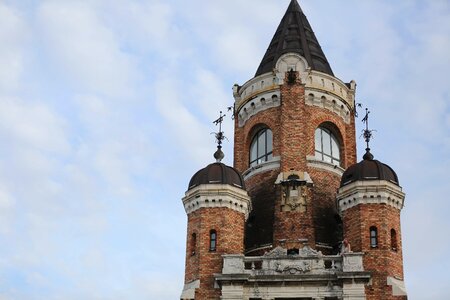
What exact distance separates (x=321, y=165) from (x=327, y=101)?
4.33 metres

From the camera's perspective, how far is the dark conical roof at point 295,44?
159ft

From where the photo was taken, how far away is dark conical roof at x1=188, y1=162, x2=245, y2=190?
132 ft

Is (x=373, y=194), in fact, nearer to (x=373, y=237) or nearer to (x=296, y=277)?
(x=373, y=237)

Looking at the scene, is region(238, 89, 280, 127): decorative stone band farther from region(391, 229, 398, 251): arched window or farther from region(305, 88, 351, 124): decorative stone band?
region(391, 229, 398, 251): arched window

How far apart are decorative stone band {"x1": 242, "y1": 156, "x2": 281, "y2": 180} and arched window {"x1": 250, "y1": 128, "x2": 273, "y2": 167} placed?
2.14ft

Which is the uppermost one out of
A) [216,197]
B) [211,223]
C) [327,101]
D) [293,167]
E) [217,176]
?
[327,101]

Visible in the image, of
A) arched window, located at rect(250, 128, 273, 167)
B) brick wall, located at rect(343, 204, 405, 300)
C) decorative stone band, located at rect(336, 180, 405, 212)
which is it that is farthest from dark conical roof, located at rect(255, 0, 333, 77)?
brick wall, located at rect(343, 204, 405, 300)

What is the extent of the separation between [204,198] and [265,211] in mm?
4410

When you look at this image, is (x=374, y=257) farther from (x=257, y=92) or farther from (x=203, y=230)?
(x=257, y=92)

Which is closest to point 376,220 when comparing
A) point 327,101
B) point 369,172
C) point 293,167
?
point 369,172

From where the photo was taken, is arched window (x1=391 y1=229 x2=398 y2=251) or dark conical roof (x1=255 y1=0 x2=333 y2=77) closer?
arched window (x1=391 y1=229 x2=398 y2=251)

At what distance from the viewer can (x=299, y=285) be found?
120 ft

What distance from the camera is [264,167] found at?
44.2m

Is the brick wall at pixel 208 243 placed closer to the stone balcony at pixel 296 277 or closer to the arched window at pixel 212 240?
the arched window at pixel 212 240
